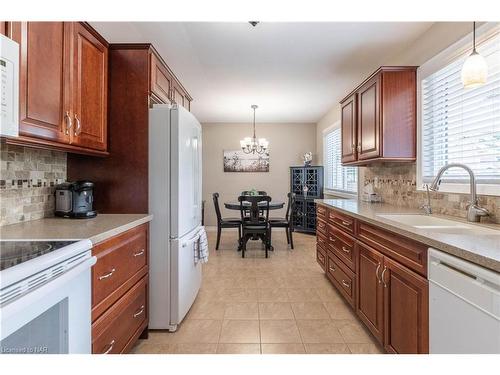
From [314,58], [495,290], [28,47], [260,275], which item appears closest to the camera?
[495,290]

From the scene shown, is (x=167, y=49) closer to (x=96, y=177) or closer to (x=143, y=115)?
(x=143, y=115)

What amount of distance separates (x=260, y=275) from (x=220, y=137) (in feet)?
12.8

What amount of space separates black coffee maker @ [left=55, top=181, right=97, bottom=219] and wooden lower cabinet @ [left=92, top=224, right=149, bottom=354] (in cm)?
38

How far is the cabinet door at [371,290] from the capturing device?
1.72 metres

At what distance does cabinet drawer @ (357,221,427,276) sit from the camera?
4.27 feet

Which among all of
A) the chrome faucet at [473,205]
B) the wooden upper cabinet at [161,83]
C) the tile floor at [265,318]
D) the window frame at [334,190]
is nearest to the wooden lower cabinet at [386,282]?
the tile floor at [265,318]

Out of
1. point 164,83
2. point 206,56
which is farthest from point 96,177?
point 206,56

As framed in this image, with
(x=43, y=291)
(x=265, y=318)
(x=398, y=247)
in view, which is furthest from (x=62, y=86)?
(x=265, y=318)

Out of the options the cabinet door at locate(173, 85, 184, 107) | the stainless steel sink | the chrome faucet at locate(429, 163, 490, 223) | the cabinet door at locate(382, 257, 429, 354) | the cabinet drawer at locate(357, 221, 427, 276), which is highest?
the cabinet door at locate(173, 85, 184, 107)

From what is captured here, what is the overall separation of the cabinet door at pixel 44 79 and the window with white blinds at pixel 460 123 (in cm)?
260

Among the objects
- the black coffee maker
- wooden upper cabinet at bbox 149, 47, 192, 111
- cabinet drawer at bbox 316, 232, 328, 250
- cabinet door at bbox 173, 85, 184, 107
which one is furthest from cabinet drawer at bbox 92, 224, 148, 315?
cabinet drawer at bbox 316, 232, 328, 250

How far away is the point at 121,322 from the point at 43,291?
825 millimetres

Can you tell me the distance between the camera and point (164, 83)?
7.77 feet

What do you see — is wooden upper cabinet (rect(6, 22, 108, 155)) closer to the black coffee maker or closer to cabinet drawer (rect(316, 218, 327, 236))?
the black coffee maker
